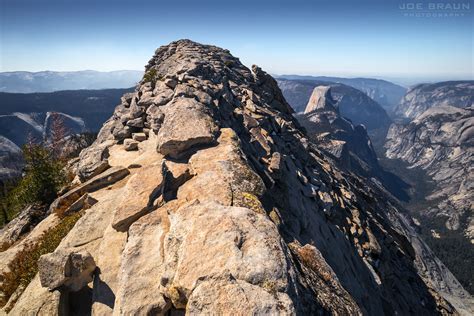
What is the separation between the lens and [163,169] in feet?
58.0

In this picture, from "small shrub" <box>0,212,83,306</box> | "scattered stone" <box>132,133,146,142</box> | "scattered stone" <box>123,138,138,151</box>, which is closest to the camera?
"small shrub" <box>0,212,83,306</box>

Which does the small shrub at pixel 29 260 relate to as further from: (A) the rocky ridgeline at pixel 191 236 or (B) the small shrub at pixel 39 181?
(B) the small shrub at pixel 39 181

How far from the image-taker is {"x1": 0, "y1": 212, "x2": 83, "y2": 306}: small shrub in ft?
51.5

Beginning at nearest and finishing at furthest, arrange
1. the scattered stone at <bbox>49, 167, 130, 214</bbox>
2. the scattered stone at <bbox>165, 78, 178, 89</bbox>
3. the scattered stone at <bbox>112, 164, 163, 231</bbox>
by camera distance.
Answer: the scattered stone at <bbox>112, 164, 163, 231</bbox>, the scattered stone at <bbox>49, 167, 130, 214</bbox>, the scattered stone at <bbox>165, 78, 178, 89</bbox>

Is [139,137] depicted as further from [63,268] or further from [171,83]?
[63,268]

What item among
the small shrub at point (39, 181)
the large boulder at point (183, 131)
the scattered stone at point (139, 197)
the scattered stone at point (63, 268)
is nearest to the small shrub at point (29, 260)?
the scattered stone at point (63, 268)

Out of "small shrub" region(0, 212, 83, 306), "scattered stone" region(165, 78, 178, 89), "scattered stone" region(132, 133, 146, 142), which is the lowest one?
"small shrub" region(0, 212, 83, 306)

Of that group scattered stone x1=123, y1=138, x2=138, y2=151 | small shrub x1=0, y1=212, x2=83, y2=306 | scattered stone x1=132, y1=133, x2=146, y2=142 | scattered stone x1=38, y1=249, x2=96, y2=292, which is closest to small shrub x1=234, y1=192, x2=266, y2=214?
scattered stone x1=38, y1=249, x2=96, y2=292

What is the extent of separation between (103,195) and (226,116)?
1606 centimetres

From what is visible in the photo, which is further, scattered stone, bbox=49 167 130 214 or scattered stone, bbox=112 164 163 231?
scattered stone, bbox=49 167 130 214

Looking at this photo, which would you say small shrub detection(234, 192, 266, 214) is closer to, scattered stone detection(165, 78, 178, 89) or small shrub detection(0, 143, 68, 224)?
small shrub detection(0, 143, 68, 224)

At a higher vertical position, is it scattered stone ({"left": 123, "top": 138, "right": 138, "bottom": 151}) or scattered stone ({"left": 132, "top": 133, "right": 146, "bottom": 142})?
scattered stone ({"left": 132, "top": 133, "right": 146, "bottom": 142})

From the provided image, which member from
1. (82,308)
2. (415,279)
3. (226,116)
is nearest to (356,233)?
(415,279)

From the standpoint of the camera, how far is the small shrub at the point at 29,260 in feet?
51.5
